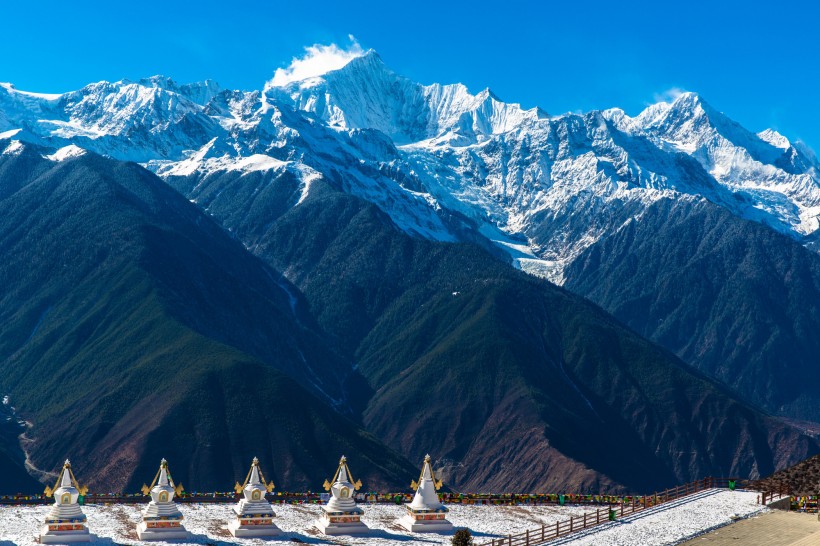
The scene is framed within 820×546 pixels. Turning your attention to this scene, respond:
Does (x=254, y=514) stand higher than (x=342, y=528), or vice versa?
(x=342, y=528)

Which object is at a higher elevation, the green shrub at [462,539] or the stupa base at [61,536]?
the green shrub at [462,539]

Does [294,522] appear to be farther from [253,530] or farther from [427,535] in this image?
[427,535]

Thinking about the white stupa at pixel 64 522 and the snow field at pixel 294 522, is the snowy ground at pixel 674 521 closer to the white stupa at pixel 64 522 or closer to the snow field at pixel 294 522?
the snow field at pixel 294 522

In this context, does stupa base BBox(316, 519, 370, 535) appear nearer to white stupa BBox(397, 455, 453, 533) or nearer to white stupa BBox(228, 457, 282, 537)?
white stupa BBox(228, 457, 282, 537)

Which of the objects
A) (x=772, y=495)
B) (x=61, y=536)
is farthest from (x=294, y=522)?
(x=772, y=495)

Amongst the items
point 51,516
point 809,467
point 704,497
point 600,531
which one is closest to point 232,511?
point 51,516

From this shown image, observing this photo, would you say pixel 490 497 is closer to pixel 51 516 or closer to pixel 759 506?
pixel 759 506

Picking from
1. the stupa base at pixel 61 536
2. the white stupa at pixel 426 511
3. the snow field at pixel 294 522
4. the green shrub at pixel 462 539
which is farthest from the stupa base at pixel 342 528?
the stupa base at pixel 61 536
